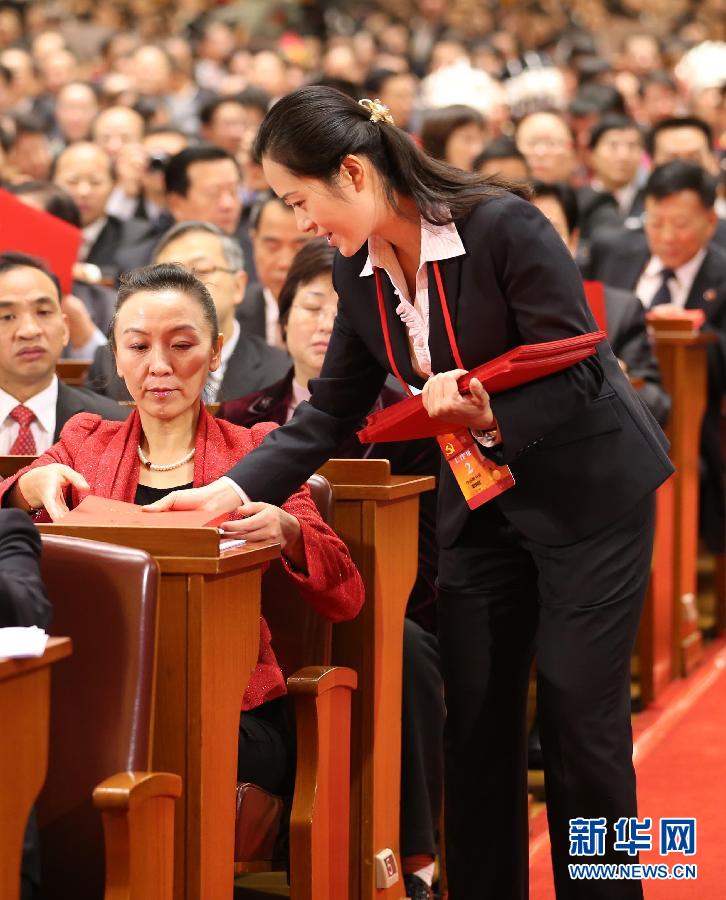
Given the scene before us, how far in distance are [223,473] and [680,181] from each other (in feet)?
8.47

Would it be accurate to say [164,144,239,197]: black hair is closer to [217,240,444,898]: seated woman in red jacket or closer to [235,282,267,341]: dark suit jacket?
[235,282,267,341]: dark suit jacket

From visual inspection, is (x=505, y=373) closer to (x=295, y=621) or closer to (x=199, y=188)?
(x=295, y=621)

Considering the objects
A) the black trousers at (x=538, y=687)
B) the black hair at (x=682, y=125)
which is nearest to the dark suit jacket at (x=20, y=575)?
the black trousers at (x=538, y=687)

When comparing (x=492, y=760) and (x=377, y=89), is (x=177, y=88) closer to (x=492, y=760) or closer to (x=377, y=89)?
(x=377, y=89)

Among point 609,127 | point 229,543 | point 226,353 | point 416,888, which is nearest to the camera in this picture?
point 229,543

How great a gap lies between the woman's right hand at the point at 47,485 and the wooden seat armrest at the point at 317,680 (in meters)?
0.39

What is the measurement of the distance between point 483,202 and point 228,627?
610mm

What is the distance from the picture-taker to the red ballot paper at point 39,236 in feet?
12.1

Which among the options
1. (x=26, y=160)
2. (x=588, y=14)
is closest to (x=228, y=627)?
(x=26, y=160)

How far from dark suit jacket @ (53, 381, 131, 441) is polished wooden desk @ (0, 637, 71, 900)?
1274mm

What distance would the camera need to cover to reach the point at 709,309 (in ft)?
14.8

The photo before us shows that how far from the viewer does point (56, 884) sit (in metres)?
1.90

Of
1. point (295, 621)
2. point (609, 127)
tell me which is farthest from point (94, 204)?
point (295, 621)

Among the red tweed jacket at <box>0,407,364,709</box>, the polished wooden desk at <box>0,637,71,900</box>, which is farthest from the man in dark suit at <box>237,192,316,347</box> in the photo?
the polished wooden desk at <box>0,637,71,900</box>
